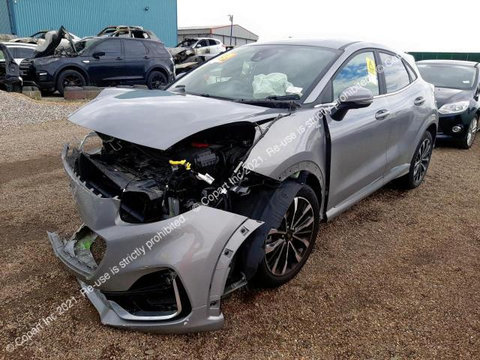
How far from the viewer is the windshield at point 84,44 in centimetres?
1113

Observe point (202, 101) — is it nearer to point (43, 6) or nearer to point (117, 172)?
point (117, 172)

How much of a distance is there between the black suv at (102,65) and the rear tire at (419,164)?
910 centimetres

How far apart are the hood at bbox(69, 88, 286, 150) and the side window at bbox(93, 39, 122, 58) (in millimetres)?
9405

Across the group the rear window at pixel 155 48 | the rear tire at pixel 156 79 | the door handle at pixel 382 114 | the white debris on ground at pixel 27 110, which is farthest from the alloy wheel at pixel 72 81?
the door handle at pixel 382 114

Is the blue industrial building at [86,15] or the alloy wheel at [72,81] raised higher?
the blue industrial building at [86,15]

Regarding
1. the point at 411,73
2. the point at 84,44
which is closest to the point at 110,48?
the point at 84,44

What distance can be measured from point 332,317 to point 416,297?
2.25 feet

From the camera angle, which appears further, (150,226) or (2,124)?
(2,124)

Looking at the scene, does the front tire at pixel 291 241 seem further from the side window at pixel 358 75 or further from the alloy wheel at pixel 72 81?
the alloy wheel at pixel 72 81

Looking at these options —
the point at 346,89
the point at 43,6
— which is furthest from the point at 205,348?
the point at 43,6

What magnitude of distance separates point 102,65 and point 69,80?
1.00 metres

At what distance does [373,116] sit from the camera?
134 inches

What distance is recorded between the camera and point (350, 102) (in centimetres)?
280

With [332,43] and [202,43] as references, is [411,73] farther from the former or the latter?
[202,43]
